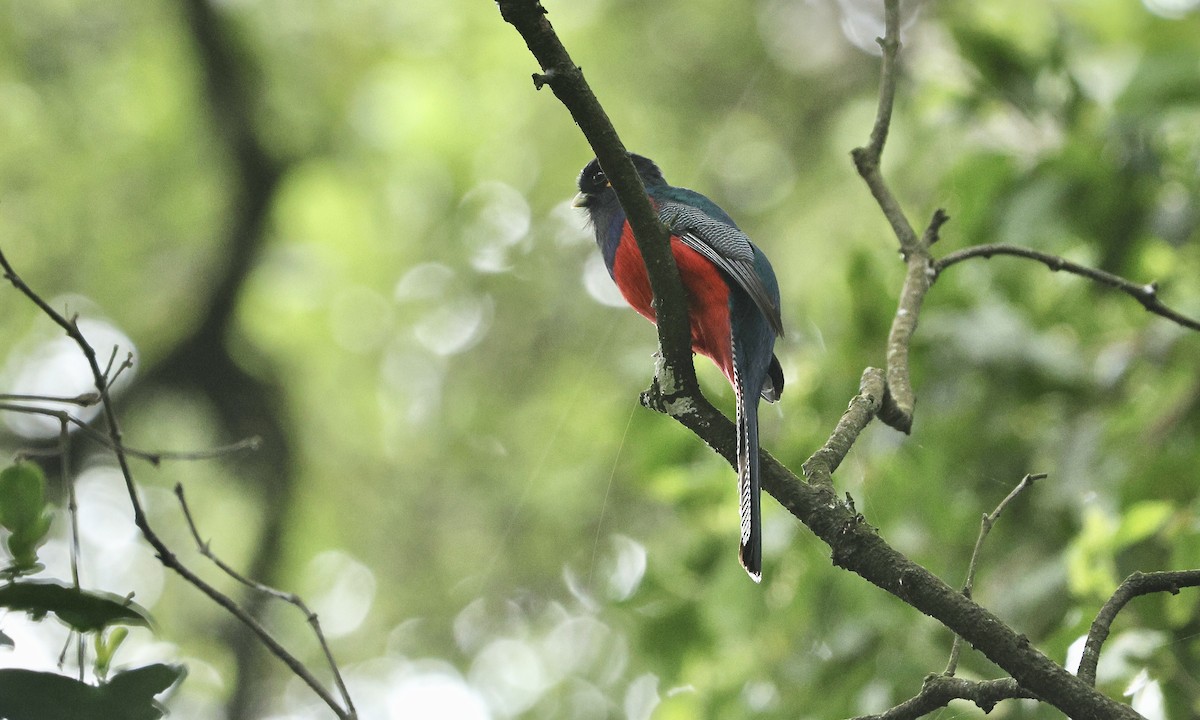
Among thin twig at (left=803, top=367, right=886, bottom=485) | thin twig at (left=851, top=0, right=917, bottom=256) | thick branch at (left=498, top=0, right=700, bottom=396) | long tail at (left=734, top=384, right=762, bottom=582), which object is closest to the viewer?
thick branch at (left=498, top=0, right=700, bottom=396)

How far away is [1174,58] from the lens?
3705mm

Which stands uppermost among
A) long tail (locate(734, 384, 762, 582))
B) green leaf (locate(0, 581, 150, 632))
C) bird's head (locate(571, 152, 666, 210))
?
bird's head (locate(571, 152, 666, 210))

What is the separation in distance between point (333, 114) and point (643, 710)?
5.60m

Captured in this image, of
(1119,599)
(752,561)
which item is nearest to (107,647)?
(752,561)

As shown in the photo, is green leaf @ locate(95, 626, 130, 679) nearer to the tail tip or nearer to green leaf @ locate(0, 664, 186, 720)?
green leaf @ locate(0, 664, 186, 720)

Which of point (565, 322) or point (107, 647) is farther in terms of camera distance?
point (565, 322)

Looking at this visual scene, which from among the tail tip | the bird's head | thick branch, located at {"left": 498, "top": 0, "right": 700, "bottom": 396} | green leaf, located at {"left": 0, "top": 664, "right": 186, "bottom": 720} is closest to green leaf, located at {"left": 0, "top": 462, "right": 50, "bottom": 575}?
green leaf, located at {"left": 0, "top": 664, "right": 186, "bottom": 720}

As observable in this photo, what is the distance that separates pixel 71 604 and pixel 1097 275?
2084 mm

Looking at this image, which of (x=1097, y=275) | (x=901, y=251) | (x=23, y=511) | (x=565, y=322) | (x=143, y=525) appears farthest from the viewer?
(x=565, y=322)

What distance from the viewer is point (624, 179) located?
203 centimetres

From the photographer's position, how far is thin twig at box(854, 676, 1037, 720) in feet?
5.90

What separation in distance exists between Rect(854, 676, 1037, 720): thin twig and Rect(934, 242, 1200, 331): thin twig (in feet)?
3.14

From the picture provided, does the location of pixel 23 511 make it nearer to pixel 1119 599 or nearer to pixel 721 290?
pixel 1119 599

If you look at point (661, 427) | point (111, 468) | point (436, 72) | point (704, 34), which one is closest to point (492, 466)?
point (111, 468)
